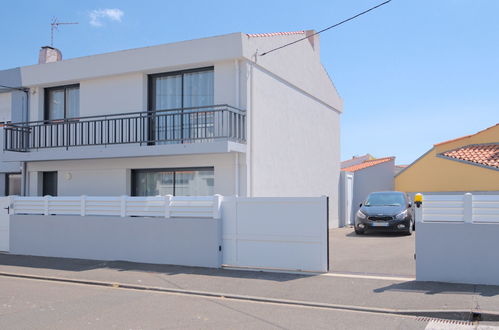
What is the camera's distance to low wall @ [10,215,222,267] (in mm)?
10055

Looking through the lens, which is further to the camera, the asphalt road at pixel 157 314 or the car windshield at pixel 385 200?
the car windshield at pixel 385 200

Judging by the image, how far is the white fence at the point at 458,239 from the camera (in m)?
7.95

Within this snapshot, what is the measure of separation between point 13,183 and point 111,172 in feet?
17.3

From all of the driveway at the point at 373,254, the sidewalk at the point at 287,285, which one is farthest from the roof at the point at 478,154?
the sidewalk at the point at 287,285

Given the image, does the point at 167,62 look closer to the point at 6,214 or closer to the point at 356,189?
the point at 6,214

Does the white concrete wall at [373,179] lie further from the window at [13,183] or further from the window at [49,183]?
the window at [13,183]

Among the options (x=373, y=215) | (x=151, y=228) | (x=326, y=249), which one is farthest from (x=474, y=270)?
(x=373, y=215)

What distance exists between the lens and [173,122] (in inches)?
543

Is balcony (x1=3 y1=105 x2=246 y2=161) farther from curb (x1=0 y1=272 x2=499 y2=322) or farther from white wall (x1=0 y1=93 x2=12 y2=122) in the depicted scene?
curb (x1=0 y1=272 x2=499 y2=322)

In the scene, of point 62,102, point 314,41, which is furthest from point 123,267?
point 314,41

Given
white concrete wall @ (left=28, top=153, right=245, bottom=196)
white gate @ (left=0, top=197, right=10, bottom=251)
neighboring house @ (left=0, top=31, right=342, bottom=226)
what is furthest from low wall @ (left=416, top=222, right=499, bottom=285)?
white gate @ (left=0, top=197, right=10, bottom=251)

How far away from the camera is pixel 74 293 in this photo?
811 centimetres

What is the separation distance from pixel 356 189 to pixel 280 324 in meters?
17.1

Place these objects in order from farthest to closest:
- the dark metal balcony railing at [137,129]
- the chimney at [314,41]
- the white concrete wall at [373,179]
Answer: the white concrete wall at [373,179] < the chimney at [314,41] < the dark metal balcony railing at [137,129]
